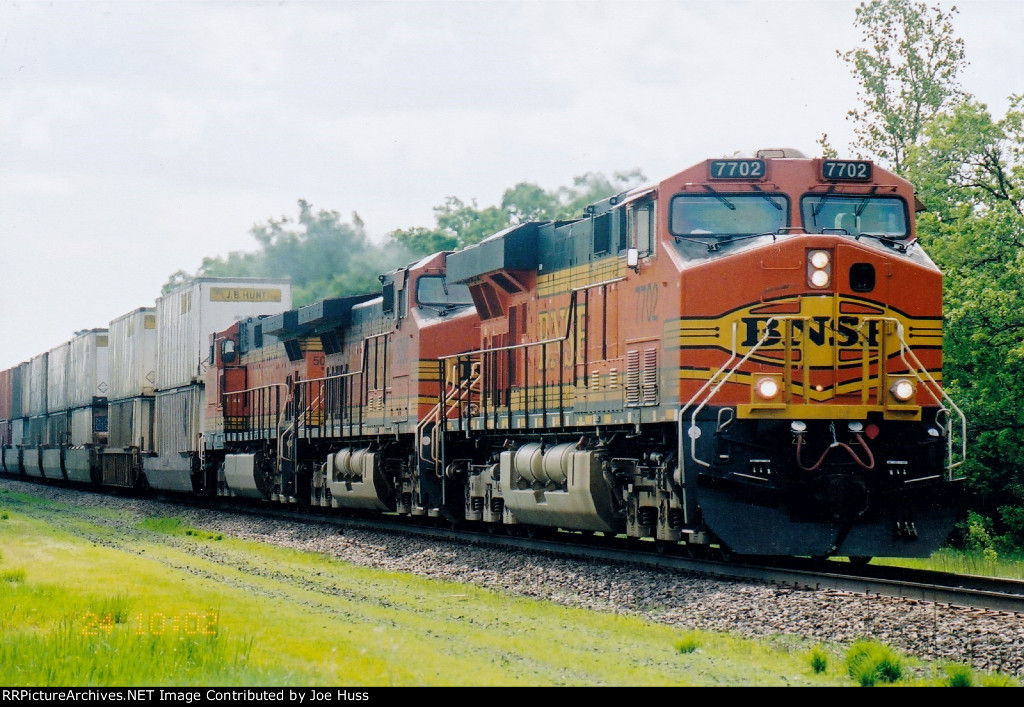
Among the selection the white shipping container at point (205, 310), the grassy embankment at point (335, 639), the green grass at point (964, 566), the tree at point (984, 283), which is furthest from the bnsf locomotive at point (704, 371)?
the white shipping container at point (205, 310)

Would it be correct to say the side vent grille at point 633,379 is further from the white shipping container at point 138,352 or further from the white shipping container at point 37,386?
the white shipping container at point 37,386

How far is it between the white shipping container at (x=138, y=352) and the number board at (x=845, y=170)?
1030 inches

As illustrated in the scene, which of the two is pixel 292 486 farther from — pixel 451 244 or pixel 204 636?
pixel 451 244

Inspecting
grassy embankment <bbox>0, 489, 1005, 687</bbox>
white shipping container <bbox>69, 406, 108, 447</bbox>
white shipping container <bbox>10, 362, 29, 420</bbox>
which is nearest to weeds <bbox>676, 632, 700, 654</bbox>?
grassy embankment <bbox>0, 489, 1005, 687</bbox>

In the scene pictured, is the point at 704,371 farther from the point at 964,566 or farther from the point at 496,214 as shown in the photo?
the point at 496,214

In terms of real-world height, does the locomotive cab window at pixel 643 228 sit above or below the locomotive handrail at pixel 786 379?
above

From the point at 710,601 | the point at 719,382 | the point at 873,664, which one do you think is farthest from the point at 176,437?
the point at 873,664

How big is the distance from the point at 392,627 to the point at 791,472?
13.7 feet

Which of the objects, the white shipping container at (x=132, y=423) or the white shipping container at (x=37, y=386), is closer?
the white shipping container at (x=132, y=423)

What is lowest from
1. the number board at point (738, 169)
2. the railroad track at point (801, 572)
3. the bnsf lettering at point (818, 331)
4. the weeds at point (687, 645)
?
the weeds at point (687, 645)

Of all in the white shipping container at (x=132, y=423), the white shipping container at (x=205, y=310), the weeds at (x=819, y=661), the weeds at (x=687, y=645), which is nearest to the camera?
the weeds at (x=819, y=661)

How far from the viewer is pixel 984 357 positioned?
2345 cm

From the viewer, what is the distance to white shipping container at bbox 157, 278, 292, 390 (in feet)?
103

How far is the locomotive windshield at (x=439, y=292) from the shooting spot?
2036 cm
